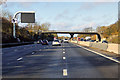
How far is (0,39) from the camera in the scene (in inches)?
2130

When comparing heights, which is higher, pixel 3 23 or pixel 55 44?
pixel 3 23

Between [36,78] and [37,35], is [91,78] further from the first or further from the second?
[37,35]

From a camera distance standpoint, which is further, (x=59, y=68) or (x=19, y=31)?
(x=19, y=31)

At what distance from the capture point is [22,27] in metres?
87.8

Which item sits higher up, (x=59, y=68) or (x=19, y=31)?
(x=19, y=31)

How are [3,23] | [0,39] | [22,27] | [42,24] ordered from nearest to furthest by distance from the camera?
[0,39] → [3,23] → [22,27] → [42,24]

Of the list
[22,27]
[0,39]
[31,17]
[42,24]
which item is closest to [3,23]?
[0,39]

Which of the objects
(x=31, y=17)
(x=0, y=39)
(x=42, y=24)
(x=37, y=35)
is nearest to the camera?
(x=31, y=17)

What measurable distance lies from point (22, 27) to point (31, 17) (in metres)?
54.0

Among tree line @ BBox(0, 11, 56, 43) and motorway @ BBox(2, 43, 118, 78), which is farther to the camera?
tree line @ BBox(0, 11, 56, 43)

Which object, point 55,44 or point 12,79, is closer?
point 12,79

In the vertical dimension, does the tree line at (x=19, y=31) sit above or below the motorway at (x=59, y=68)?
above

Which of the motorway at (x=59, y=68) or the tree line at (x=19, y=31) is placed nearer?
the motorway at (x=59, y=68)

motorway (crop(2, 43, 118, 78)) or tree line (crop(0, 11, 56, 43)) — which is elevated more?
tree line (crop(0, 11, 56, 43))
